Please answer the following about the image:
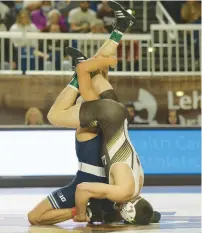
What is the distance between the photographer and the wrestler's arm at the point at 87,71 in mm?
4715

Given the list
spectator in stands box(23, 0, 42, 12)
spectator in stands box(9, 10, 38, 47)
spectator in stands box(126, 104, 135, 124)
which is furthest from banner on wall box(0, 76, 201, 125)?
spectator in stands box(23, 0, 42, 12)

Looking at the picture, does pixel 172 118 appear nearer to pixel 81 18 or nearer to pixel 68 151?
pixel 68 151

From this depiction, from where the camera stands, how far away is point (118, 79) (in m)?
9.99

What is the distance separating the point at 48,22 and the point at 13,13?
2.07 ft

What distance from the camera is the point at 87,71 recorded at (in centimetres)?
472

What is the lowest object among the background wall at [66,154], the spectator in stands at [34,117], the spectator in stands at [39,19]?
the background wall at [66,154]

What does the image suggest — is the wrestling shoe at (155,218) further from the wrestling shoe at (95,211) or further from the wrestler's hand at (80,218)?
the wrestler's hand at (80,218)

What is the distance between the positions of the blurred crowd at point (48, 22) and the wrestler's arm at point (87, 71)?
5.31m

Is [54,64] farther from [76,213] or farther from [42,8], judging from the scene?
[76,213]

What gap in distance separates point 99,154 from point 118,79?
532 cm

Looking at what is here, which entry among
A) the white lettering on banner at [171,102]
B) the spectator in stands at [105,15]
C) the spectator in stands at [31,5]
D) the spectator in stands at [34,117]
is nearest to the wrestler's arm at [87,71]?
the spectator in stands at [34,117]

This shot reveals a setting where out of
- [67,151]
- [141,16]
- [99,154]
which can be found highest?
[141,16]

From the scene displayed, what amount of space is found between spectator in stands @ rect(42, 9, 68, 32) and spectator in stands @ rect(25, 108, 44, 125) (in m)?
1.90

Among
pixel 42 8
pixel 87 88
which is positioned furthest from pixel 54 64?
pixel 87 88
